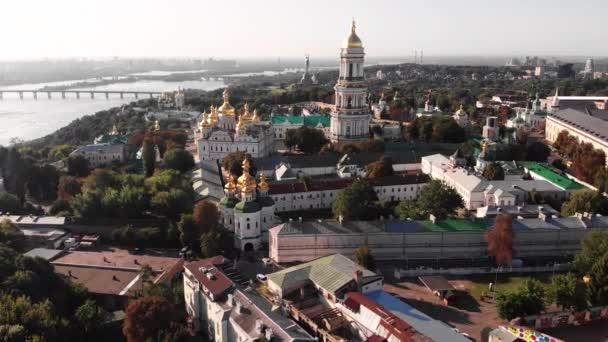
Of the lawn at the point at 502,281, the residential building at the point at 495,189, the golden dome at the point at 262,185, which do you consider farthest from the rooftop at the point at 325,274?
the residential building at the point at 495,189

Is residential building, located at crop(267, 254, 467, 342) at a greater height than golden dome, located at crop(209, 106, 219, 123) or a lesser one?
lesser

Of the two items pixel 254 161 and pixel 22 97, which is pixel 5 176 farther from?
pixel 22 97

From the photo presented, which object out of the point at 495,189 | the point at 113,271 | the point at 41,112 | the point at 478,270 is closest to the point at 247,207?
the point at 113,271

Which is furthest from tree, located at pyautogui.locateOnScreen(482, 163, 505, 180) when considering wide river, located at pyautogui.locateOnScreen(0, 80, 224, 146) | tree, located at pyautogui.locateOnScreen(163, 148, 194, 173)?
wide river, located at pyautogui.locateOnScreen(0, 80, 224, 146)

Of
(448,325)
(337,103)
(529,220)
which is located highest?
(337,103)

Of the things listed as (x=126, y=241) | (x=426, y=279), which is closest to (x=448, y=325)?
(x=426, y=279)

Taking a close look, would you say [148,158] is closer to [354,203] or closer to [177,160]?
[177,160]

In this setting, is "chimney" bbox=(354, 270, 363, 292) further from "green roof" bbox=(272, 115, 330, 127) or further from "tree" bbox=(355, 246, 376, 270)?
"green roof" bbox=(272, 115, 330, 127)
